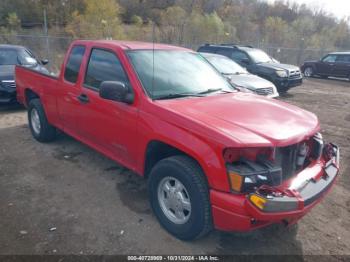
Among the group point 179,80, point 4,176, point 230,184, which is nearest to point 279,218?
point 230,184

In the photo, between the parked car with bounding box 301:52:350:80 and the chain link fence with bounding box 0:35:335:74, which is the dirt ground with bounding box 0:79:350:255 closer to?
the chain link fence with bounding box 0:35:335:74

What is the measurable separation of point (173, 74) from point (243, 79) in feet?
18.8

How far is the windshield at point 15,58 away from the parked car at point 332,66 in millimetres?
16590

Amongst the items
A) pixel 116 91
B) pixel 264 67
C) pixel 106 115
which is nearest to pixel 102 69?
pixel 106 115

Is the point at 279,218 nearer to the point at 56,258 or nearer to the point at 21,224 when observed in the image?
the point at 56,258

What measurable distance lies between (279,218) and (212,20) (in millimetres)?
30982

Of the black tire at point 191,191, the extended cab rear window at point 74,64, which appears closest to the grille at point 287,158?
the black tire at point 191,191

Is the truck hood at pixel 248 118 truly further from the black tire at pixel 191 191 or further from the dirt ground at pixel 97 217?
the dirt ground at pixel 97 217

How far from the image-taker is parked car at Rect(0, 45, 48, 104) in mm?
7531

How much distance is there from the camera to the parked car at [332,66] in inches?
703

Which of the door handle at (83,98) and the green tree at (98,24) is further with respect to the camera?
the green tree at (98,24)

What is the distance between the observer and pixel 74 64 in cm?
451

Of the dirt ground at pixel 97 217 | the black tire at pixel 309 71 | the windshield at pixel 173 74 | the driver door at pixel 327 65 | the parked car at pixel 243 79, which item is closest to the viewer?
the dirt ground at pixel 97 217

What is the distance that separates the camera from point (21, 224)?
329 cm
